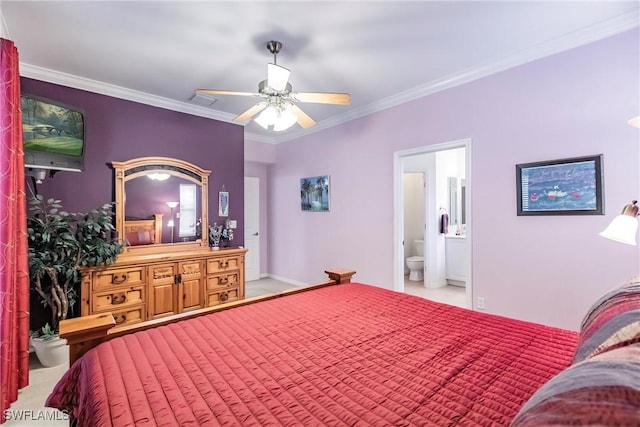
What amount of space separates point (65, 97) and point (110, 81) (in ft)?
1.47

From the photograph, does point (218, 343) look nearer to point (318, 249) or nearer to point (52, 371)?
point (52, 371)

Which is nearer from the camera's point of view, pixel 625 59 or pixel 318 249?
pixel 625 59

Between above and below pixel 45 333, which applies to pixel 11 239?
above

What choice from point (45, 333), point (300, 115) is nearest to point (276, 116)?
point (300, 115)

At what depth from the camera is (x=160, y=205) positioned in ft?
11.9

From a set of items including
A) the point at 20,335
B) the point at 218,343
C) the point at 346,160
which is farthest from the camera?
the point at 346,160

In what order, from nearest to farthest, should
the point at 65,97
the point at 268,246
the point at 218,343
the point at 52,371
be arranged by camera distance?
the point at 218,343
the point at 52,371
the point at 65,97
the point at 268,246

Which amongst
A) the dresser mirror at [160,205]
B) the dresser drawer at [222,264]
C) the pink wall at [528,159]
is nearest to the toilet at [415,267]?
the pink wall at [528,159]

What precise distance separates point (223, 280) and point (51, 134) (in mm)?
2181

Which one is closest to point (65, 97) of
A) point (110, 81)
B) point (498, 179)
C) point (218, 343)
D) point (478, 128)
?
point (110, 81)

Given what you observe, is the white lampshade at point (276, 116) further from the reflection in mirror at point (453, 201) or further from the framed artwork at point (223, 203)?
the reflection in mirror at point (453, 201)

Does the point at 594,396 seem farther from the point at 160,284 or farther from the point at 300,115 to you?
the point at 160,284

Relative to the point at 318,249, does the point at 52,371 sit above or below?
below

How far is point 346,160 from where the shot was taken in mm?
4273
